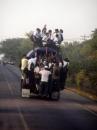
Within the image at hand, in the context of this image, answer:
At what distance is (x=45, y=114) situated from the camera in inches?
776

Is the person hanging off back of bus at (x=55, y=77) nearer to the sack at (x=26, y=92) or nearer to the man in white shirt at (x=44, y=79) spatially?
the man in white shirt at (x=44, y=79)

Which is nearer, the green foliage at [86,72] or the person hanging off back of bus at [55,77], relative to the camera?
the person hanging off back of bus at [55,77]

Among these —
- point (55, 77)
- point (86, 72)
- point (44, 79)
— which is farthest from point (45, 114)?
point (86, 72)

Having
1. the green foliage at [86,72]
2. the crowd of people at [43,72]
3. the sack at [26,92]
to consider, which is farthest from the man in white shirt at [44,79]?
the green foliage at [86,72]

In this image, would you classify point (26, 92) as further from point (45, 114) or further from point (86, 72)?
point (86, 72)

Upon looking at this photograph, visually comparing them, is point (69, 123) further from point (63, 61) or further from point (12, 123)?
point (63, 61)

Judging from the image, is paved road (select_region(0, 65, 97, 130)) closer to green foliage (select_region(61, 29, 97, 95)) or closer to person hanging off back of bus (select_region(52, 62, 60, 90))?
person hanging off back of bus (select_region(52, 62, 60, 90))

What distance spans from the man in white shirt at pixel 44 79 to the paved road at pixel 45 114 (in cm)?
62

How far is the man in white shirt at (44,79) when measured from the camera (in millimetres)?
25609

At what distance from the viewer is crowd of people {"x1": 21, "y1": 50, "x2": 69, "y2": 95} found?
25.8 metres

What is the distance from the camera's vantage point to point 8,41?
550 ft

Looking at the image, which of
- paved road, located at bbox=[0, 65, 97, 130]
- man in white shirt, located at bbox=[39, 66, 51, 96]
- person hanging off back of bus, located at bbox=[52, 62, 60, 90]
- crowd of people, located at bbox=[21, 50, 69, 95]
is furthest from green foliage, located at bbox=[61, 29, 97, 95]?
paved road, located at bbox=[0, 65, 97, 130]

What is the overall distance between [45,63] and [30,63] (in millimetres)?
955

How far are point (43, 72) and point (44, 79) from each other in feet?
1.26
